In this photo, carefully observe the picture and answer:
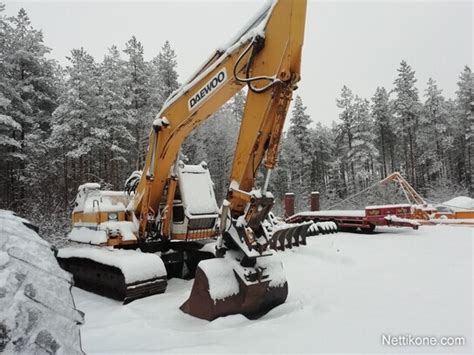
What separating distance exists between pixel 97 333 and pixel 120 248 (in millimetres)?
3017

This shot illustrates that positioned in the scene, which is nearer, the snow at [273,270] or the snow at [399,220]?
the snow at [273,270]

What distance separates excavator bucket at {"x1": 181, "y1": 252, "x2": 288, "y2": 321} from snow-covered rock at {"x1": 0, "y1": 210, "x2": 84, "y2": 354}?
2836 mm

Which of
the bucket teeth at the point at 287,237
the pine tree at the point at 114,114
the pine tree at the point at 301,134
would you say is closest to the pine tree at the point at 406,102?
the pine tree at the point at 301,134

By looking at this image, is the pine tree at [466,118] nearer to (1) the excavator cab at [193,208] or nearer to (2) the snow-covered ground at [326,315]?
(2) the snow-covered ground at [326,315]

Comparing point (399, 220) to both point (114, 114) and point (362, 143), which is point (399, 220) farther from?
point (362, 143)

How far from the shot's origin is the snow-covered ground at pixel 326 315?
341 cm

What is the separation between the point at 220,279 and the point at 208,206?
300 cm

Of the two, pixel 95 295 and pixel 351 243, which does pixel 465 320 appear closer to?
pixel 95 295

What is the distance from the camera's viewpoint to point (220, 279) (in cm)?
451

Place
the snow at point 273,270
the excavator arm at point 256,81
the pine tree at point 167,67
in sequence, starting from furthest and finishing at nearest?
the pine tree at point 167,67
the snow at point 273,270
the excavator arm at point 256,81

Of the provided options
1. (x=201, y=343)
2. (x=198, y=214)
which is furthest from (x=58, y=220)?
(x=201, y=343)

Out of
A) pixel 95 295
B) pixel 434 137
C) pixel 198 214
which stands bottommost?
pixel 95 295

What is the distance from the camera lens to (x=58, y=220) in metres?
15.0

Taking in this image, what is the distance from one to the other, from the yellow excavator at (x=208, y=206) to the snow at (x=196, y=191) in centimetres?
2
